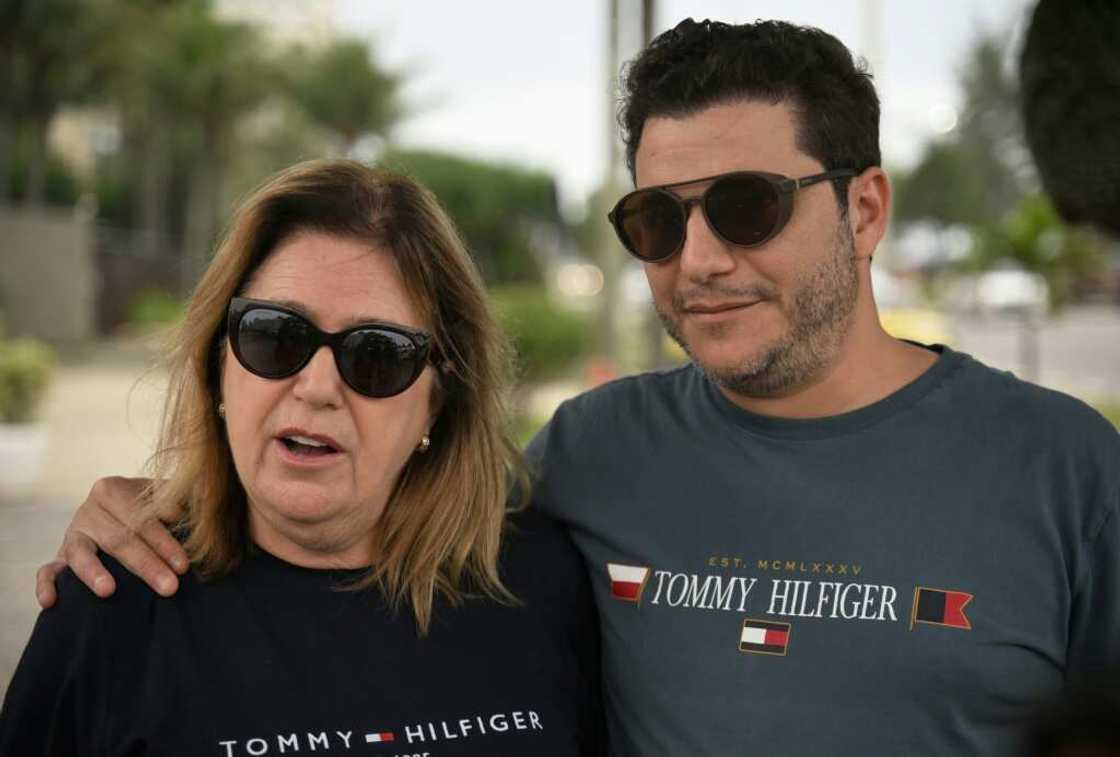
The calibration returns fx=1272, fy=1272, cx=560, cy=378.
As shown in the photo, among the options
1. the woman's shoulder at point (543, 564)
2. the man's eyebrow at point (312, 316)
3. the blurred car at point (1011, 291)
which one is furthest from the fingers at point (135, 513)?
the blurred car at point (1011, 291)

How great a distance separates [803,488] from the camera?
2.34 metres

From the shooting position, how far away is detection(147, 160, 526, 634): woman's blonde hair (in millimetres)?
2344

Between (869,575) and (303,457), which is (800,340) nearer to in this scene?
(869,575)

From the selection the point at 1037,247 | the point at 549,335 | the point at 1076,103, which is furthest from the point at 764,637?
the point at 1037,247

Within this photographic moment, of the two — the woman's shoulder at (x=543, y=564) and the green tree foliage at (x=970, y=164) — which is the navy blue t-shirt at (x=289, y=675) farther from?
the green tree foliage at (x=970, y=164)

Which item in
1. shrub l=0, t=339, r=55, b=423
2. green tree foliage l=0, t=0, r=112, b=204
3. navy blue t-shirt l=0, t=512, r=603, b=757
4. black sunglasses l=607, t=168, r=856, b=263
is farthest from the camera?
green tree foliage l=0, t=0, r=112, b=204

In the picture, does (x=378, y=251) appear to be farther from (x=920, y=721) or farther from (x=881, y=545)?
(x=920, y=721)

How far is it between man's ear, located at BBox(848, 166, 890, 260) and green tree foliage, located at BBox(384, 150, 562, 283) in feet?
49.9

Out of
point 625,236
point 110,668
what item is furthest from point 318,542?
point 625,236

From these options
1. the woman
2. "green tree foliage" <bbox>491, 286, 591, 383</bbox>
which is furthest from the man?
"green tree foliage" <bbox>491, 286, 591, 383</bbox>

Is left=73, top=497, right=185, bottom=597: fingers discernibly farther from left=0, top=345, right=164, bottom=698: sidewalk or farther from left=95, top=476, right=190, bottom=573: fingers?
left=0, top=345, right=164, bottom=698: sidewalk

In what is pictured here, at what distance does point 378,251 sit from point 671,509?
74 cm

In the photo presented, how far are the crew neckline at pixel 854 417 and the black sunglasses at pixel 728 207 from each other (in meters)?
0.35

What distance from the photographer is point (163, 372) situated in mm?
2562
